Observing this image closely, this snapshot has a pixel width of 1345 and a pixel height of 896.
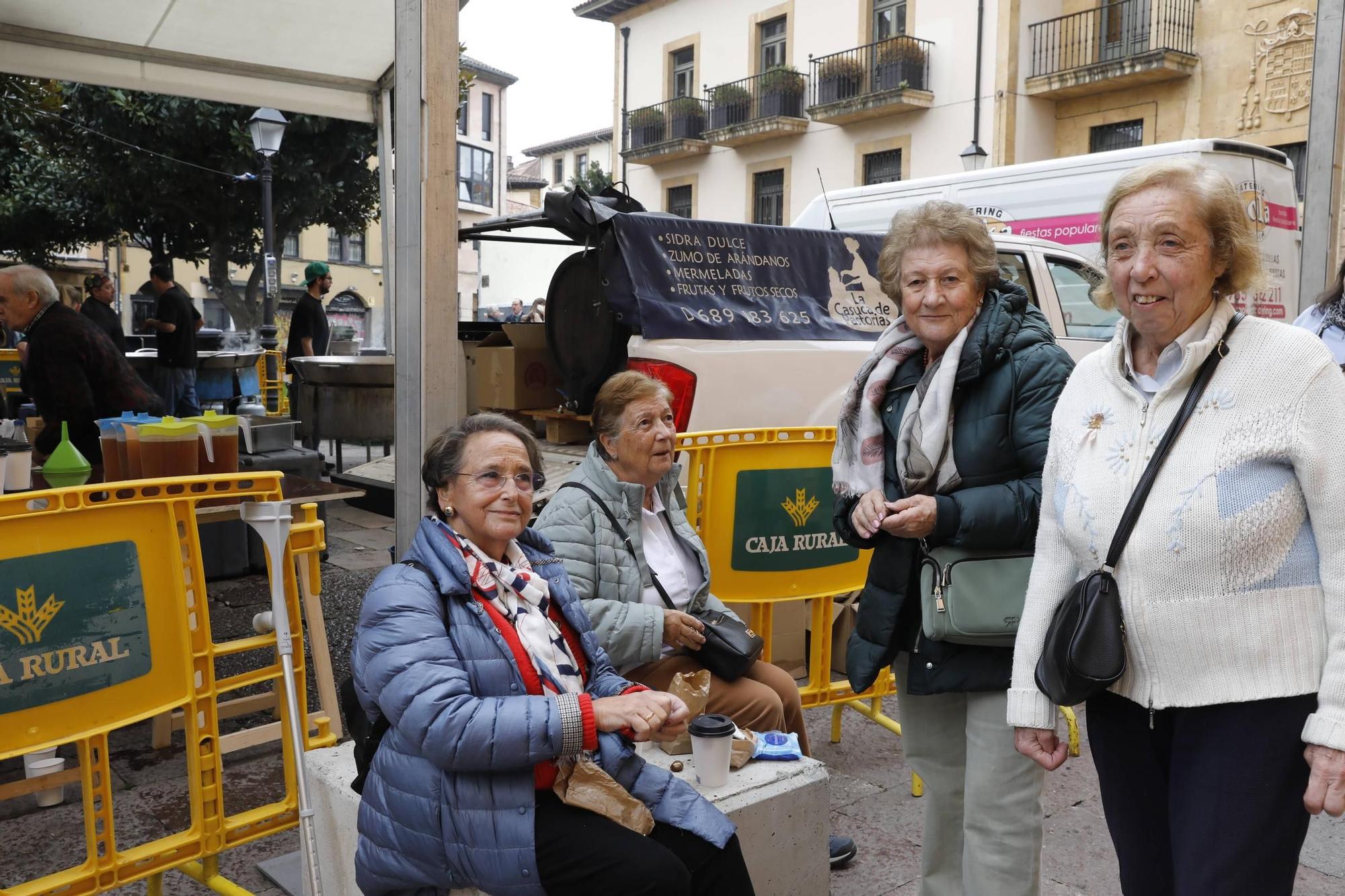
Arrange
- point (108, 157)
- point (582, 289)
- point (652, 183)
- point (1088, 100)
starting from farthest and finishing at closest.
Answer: point (652, 183), point (1088, 100), point (108, 157), point (582, 289)

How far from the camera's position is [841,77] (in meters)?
25.2

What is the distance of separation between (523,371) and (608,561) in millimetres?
3324

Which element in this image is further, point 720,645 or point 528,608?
point 720,645

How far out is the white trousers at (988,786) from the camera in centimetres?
230

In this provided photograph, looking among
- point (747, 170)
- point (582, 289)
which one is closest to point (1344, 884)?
point (582, 289)

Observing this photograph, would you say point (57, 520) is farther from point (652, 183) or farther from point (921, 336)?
point (652, 183)

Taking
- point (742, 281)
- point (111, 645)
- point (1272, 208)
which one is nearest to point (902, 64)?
point (1272, 208)

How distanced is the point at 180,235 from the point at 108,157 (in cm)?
286

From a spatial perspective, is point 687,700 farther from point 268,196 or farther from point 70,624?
point 268,196

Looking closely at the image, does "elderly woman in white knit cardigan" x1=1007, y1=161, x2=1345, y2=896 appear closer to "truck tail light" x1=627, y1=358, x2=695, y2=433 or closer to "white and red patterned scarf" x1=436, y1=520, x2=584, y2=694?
"white and red patterned scarf" x1=436, y1=520, x2=584, y2=694

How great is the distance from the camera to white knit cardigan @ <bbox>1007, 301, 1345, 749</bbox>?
1.69 metres

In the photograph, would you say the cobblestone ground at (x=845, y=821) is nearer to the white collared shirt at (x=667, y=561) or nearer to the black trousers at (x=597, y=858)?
the black trousers at (x=597, y=858)

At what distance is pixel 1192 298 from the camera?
1.83 m

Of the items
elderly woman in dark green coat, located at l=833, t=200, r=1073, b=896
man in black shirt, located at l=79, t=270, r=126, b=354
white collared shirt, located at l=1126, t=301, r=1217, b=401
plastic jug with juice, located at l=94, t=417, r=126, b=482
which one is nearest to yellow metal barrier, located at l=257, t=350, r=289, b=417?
man in black shirt, located at l=79, t=270, r=126, b=354
